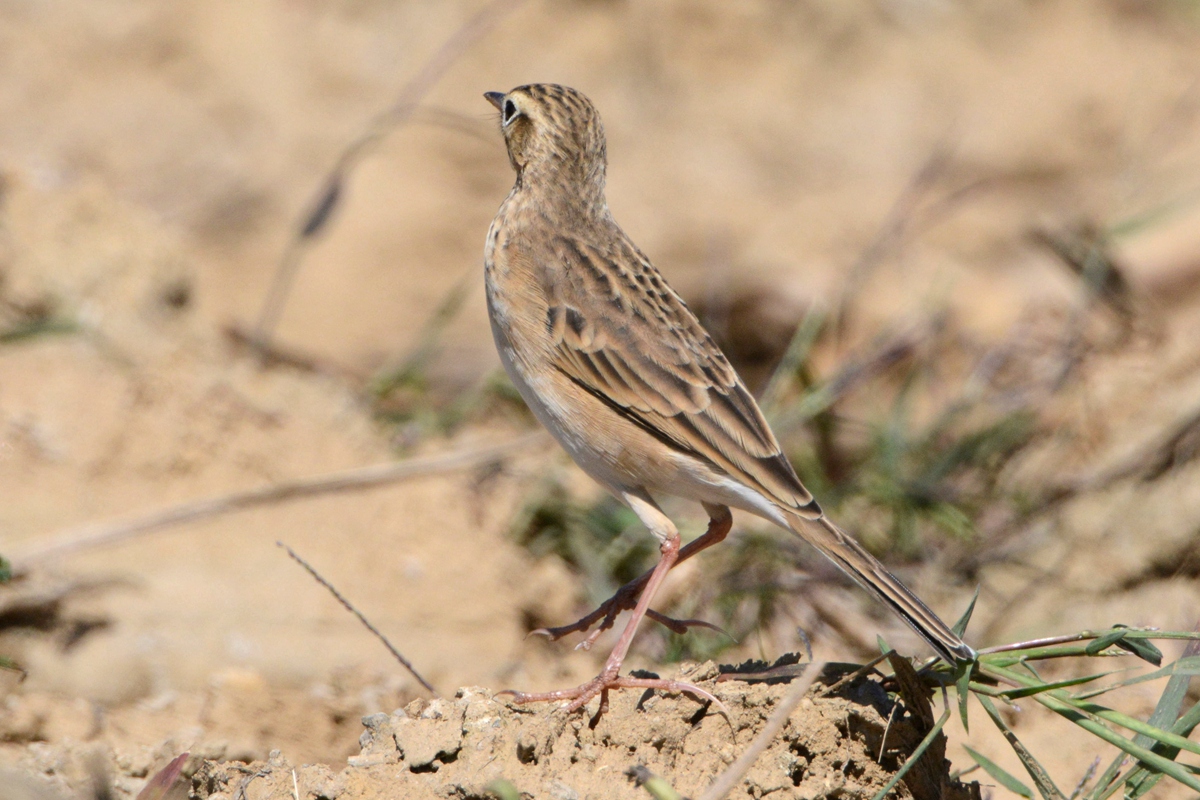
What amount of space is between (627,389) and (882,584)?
114cm

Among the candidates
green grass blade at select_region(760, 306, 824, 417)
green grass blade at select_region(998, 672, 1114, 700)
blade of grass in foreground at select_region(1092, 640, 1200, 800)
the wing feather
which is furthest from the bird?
green grass blade at select_region(760, 306, 824, 417)

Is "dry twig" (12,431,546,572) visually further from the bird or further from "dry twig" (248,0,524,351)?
the bird

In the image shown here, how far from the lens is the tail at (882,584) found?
11.1 ft

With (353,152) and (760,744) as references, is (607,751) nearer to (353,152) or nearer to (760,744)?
(760,744)

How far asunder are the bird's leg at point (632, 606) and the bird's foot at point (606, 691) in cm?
25

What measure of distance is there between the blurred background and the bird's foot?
1.21 meters

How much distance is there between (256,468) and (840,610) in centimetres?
286

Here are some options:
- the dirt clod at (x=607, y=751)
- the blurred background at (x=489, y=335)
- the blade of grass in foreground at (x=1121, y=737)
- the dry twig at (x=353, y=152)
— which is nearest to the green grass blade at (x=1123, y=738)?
the blade of grass in foreground at (x=1121, y=737)

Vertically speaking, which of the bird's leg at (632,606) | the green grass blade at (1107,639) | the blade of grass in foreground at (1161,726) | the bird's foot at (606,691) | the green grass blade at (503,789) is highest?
the bird's leg at (632,606)

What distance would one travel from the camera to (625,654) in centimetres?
386

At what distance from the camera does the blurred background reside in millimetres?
5484

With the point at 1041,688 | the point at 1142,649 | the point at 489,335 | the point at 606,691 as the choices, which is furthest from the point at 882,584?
the point at 489,335

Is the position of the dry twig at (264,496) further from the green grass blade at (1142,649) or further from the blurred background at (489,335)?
the green grass blade at (1142,649)

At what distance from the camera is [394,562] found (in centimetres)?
608
